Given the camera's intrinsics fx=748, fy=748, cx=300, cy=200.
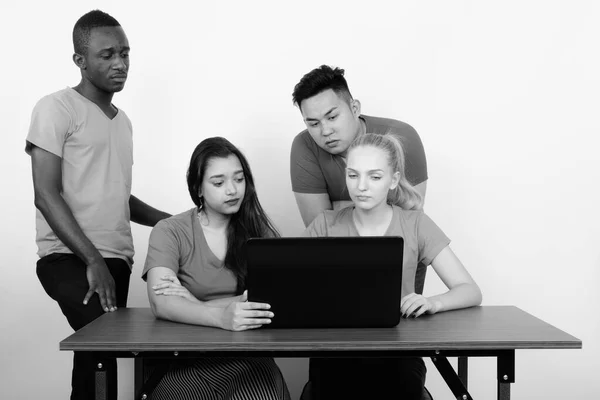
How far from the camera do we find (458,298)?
2211mm

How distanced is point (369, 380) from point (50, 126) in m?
1.32

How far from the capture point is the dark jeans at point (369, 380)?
222 centimetres

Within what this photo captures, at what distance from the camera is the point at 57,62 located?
372cm

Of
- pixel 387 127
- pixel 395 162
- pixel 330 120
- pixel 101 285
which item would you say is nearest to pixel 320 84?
pixel 330 120

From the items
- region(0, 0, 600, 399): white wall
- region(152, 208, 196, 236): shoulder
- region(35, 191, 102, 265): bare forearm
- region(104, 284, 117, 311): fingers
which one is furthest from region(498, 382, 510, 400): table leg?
region(0, 0, 600, 399): white wall

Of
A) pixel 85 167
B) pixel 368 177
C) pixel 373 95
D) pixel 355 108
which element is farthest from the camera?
pixel 373 95

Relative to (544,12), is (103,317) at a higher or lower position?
lower

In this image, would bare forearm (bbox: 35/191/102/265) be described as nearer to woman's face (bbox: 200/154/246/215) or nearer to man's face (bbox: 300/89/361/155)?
woman's face (bbox: 200/154/246/215)

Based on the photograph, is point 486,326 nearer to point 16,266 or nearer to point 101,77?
point 101,77

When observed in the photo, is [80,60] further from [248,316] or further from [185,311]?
[248,316]

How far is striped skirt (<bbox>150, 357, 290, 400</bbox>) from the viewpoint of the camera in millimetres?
2148

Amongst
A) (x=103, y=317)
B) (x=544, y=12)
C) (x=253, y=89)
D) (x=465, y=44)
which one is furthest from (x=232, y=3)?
(x=103, y=317)

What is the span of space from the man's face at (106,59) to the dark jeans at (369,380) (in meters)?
1.21

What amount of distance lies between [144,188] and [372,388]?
1915 mm
